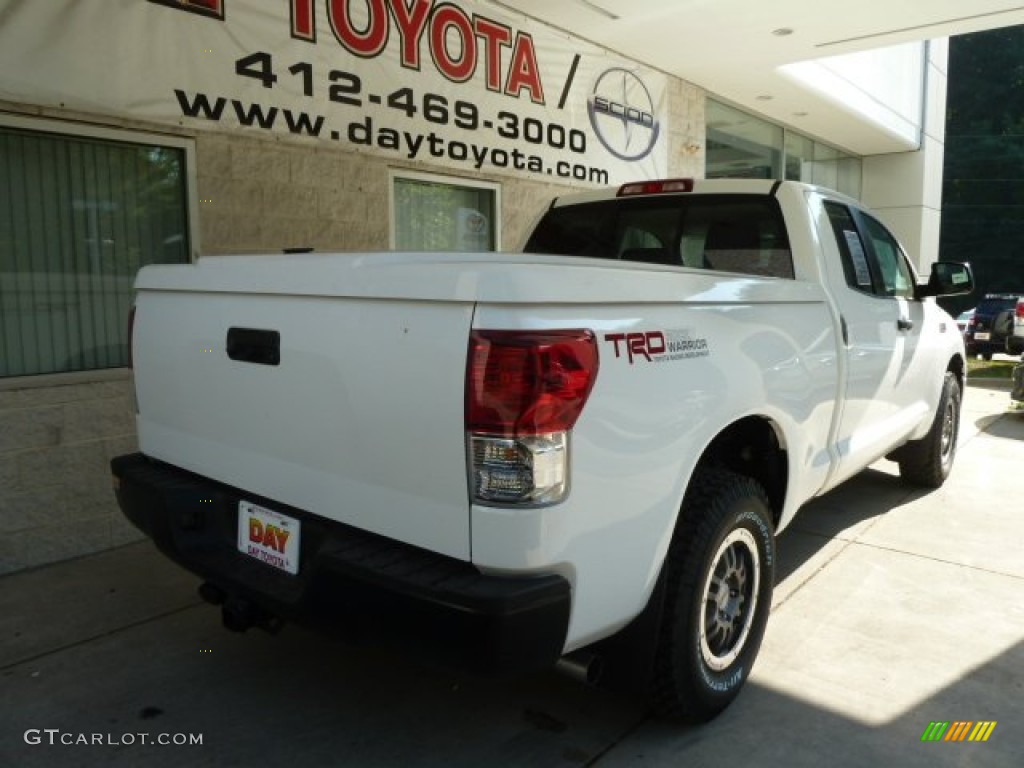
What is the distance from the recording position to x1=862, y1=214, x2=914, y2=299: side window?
14.5ft

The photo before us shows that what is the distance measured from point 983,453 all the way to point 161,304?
22.0 ft

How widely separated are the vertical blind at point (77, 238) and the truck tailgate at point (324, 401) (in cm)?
197

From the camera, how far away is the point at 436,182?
21.8 ft

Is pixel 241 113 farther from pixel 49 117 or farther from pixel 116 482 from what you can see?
pixel 116 482

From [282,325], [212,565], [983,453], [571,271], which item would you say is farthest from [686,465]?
[983,453]

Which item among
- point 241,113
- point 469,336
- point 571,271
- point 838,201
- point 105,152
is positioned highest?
point 241,113

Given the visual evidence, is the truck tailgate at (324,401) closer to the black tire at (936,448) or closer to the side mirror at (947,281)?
the side mirror at (947,281)

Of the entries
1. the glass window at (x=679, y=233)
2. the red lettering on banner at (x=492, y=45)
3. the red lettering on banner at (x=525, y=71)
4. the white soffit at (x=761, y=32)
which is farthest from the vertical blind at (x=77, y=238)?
the white soffit at (x=761, y=32)

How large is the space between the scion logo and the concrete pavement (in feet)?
17.3

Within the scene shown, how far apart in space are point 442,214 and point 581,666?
5.02m

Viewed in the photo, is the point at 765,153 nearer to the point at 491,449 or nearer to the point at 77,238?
the point at 77,238

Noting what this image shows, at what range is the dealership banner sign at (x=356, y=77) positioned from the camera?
4414 millimetres

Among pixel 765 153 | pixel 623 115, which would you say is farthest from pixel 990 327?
pixel 623 115

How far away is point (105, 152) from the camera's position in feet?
15.4
